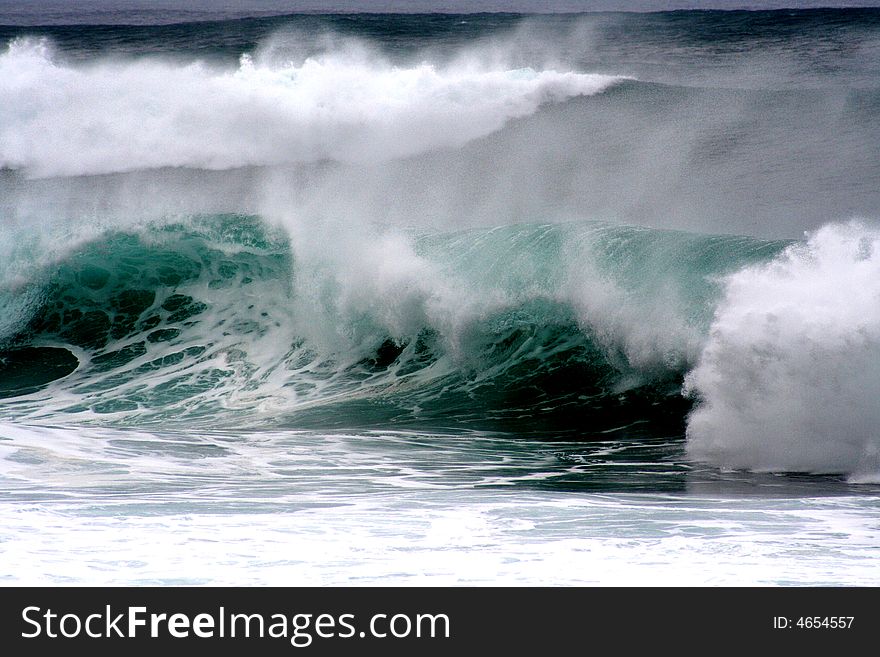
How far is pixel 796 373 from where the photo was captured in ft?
27.7

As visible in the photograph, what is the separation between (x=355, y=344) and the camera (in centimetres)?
1254

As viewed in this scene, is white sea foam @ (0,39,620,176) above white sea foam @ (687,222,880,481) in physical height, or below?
above

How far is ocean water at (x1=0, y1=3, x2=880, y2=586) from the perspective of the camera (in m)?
6.00

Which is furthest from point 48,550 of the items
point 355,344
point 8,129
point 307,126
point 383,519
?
point 8,129

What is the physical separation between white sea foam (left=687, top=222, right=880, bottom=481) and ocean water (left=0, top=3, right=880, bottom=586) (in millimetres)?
24

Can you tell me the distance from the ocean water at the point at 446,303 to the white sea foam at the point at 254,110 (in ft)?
0.23

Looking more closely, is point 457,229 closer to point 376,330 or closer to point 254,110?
point 376,330

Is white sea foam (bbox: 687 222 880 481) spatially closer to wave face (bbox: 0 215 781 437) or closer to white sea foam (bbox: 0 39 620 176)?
wave face (bbox: 0 215 781 437)

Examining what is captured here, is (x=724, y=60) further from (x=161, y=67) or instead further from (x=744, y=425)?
(x=744, y=425)

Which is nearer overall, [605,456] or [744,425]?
[744,425]

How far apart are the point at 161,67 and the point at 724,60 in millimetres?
12253

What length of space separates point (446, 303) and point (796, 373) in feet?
16.0

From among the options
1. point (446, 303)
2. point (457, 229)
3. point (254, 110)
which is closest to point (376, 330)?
point (446, 303)

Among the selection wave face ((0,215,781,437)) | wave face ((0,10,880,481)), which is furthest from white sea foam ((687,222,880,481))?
wave face ((0,215,781,437))
